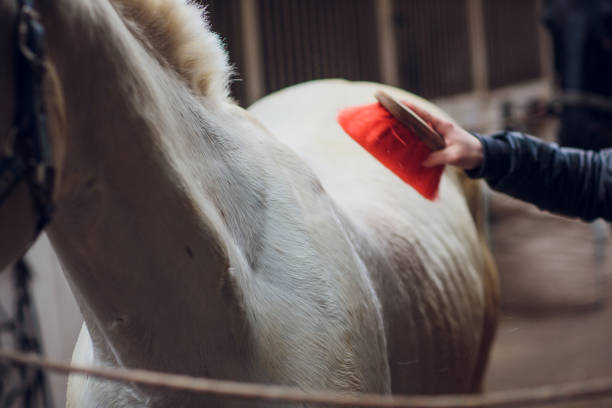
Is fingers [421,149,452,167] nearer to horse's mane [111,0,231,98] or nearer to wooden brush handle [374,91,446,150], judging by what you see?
wooden brush handle [374,91,446,150]

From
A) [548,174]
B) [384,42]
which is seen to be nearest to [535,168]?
[548,174]

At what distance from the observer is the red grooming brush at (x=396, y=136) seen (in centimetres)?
120

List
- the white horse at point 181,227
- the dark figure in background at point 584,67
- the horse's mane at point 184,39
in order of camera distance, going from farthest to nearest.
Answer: the dark figure in background at point 584,67 < the horse's mane at point 184,39 < the white horse at point 181,227

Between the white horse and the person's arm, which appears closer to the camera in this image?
the white horse

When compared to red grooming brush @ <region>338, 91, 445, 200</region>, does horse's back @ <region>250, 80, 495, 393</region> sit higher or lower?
lower

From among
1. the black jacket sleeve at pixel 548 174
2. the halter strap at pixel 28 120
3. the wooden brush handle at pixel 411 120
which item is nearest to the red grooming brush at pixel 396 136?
the wooden brush handle at pixel 411 120

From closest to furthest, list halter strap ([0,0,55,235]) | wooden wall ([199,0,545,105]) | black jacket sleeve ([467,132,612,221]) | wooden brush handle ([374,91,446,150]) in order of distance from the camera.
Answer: halter strap ([0,0,55,235]) → wooden brush handle ([374,91,446,150]) → black jacket sleeve ([467,132,612,221]) → wooden wall ([199,0,545,105])

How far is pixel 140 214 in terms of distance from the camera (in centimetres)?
82

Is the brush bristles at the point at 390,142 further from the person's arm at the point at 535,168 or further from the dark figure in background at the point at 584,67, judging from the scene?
the dark figure in background at the point at 584,67

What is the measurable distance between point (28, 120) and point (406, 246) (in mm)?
1033

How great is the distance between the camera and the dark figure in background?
3221 millimetres

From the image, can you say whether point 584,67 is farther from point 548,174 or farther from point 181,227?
point 181,227

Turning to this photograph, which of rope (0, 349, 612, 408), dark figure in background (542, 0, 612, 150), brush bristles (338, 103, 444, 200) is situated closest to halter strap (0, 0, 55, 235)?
rope (0, 349, 612, 408)

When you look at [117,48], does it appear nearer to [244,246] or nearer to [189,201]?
[189,201]
